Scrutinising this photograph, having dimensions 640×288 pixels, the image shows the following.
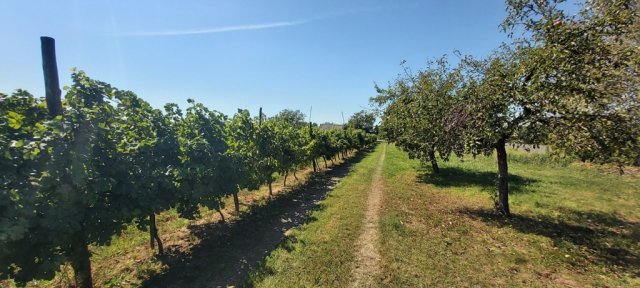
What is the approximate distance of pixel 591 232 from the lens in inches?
400

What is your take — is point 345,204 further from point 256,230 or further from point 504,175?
point 504,175

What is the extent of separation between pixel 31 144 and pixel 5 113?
1171 mm

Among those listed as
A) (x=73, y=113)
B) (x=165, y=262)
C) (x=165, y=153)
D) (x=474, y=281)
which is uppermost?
(x=73, y=113)

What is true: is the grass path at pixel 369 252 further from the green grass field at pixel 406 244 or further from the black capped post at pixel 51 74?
the black capped post at pixel 51 74

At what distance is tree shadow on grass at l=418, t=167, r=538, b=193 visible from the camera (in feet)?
58.2

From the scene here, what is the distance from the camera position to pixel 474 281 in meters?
6.76

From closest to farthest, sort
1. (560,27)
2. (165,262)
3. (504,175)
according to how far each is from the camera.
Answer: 1. (165,262)
2. (560,27)
3. (504,175)

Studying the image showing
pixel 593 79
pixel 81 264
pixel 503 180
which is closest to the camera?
pixel 81 264

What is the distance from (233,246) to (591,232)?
479 inches

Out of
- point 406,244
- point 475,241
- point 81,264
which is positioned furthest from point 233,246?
point 475,241

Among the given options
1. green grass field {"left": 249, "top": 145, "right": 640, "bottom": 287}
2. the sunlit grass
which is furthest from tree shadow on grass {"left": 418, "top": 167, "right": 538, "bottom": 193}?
green grass field {"left": 249, "top": 145, "right": 640, "bottom": 287}

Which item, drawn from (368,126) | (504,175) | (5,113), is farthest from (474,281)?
(368,126)

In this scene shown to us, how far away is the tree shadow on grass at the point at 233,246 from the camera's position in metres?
7.18

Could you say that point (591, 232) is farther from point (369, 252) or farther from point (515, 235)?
point (369, 252)
